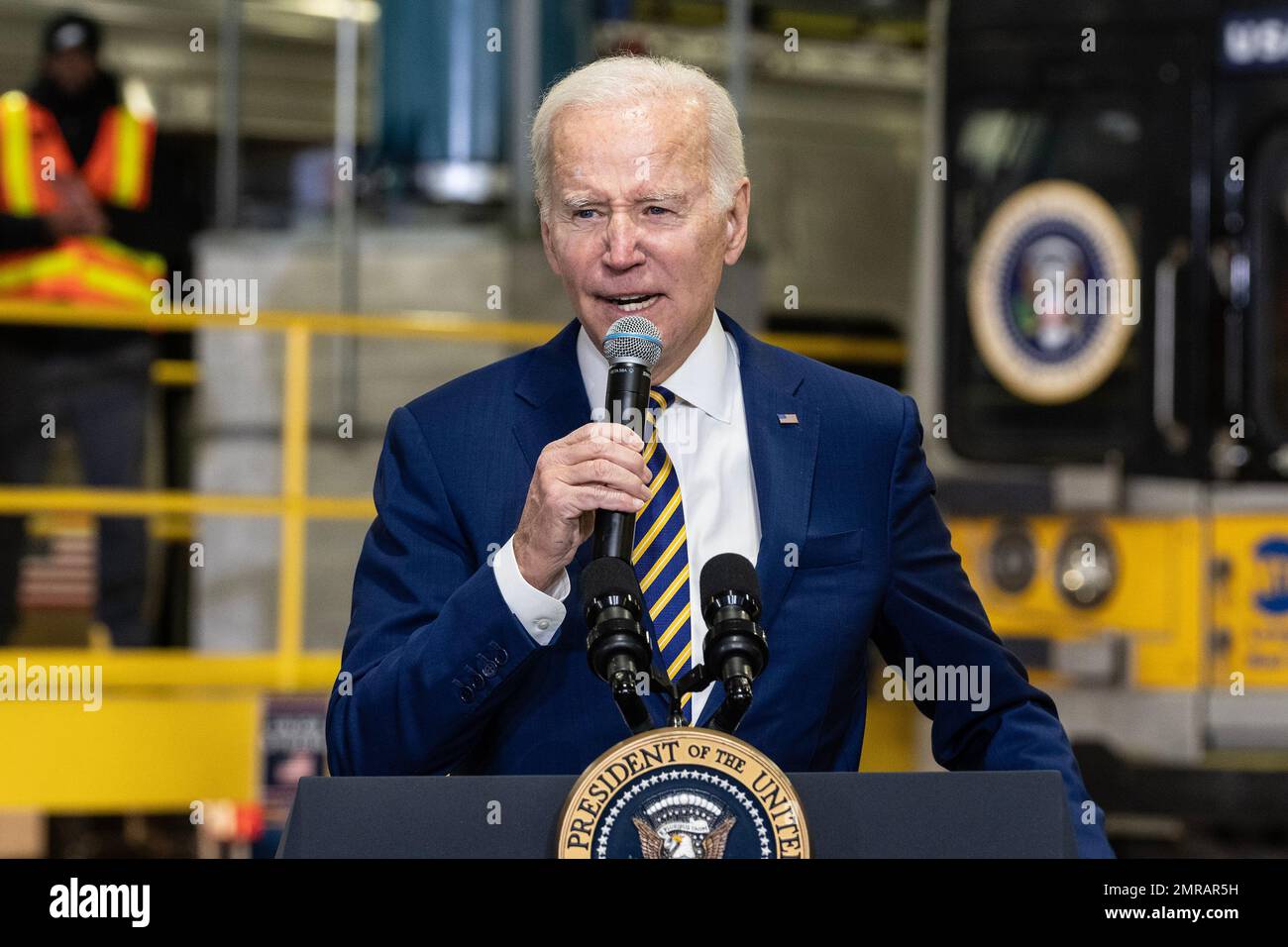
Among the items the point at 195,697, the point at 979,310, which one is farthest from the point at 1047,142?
the point at 195,697

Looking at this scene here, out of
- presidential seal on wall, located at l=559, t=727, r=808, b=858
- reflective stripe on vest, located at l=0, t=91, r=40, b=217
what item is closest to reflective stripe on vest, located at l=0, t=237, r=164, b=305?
reflective stripe on vest, located at l=0, t=91, r=40, b=217

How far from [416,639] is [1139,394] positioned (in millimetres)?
4284

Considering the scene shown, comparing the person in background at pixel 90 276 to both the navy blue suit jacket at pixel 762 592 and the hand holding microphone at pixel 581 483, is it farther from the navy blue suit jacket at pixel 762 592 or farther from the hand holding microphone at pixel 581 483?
the hand holding microphone at pixel 581 483

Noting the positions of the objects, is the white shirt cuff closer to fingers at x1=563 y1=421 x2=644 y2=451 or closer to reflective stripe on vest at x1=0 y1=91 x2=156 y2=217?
fingers at x1=563 y1=421 x2=644 y2=451

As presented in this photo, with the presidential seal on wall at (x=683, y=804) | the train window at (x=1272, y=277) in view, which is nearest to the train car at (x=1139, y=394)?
the train window at (x=1272, y=277)

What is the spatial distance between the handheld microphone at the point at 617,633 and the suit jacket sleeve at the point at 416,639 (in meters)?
0.22

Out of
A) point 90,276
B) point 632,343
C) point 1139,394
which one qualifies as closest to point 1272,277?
point 1139,394

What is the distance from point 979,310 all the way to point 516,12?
199cm

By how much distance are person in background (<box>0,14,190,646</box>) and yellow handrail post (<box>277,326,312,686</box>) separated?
0.56 meters

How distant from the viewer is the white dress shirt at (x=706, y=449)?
7.02 ft

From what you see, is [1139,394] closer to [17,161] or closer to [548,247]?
[17,161]

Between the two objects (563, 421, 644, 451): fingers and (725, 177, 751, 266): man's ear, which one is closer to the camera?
(563, 421, 644, 451): fingers

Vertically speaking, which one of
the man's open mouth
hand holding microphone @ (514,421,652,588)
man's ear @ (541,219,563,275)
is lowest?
hand holding microphone @ (514,421,652,588)

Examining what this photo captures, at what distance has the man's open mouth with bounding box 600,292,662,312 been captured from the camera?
206 centimetres
